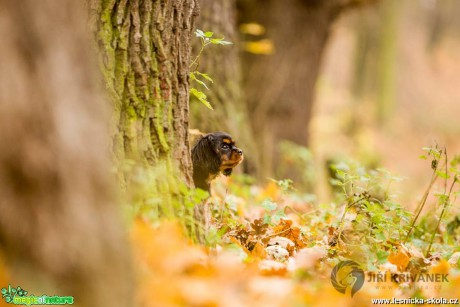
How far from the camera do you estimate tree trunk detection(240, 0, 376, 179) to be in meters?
9.08

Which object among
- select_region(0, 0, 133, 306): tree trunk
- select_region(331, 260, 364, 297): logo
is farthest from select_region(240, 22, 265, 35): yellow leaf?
select_region(0, 0, 133, 306): tree trunk

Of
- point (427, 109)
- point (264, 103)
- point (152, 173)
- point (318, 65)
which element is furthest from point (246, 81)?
point (427, 109)

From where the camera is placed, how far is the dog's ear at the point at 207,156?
4234 millimetres

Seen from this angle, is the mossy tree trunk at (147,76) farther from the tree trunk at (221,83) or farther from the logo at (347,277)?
the tree trunk at (221,83)

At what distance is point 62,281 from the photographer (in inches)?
73.5

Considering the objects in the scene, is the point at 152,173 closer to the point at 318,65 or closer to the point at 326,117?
the point at 318,65

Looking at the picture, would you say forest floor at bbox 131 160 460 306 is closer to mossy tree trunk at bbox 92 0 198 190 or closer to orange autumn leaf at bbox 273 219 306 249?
orange autumn leaf at bbox 273 219 306 249

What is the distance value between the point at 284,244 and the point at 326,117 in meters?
21.8

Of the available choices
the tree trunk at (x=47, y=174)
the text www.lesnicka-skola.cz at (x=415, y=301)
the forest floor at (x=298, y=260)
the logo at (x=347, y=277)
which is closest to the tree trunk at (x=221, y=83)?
the forest floor at (x=298, y=260)

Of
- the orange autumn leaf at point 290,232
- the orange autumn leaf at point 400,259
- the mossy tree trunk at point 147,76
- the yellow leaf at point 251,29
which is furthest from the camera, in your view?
the yellow leaf at point 251,29

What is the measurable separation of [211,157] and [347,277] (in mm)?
1621

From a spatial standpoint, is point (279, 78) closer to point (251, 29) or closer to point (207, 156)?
point (251, 29)

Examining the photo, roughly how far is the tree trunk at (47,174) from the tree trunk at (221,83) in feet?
13.5

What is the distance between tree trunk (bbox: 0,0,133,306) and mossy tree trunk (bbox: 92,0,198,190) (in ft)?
3.58
